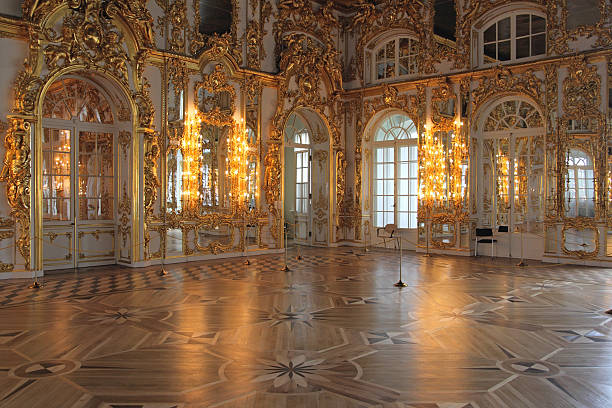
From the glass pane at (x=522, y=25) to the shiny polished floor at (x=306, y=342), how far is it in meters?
5.25

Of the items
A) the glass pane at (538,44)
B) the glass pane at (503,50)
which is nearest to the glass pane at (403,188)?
the glass pane at (503,50)

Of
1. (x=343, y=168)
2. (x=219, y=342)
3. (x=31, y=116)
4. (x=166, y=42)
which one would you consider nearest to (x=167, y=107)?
(x=166, y=42)

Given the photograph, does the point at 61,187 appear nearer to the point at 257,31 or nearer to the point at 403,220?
the point at 257,31

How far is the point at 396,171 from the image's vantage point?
13367 mm

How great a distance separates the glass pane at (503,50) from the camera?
11258 millimetres

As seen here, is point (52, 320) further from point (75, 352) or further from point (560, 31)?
point (560, 31)

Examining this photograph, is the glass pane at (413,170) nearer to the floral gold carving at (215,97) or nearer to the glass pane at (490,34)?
the glass pane at (490,34)

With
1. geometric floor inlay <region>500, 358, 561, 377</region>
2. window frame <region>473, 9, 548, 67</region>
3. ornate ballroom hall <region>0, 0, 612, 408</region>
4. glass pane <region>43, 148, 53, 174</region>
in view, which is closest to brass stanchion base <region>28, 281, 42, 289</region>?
ornate ballroom hall <region>0, 0, 612, 408</region>

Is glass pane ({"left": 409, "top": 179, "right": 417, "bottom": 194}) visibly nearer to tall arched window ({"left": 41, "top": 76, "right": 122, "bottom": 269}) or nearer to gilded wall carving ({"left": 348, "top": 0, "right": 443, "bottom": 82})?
gilded wall carving ({"left": 348, "top": 0, "right": 443, "bottom": 82})

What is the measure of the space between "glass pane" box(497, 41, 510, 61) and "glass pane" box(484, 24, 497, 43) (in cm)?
22

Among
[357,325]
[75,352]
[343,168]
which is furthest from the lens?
[343,168]

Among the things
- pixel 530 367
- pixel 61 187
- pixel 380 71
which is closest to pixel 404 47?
pixel 380 71

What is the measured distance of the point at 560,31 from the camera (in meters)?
10.4

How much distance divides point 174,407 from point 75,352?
5.41 ft
